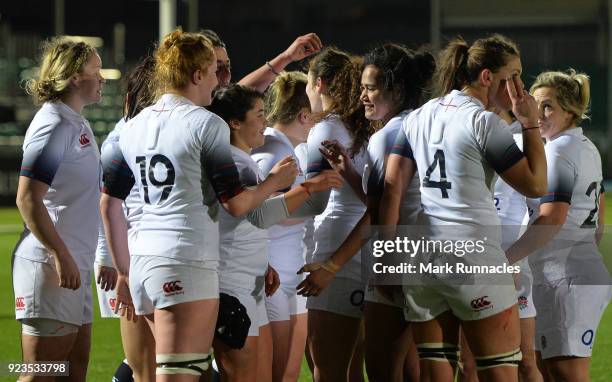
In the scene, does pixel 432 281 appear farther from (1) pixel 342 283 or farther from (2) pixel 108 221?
(2) pixel 108 221

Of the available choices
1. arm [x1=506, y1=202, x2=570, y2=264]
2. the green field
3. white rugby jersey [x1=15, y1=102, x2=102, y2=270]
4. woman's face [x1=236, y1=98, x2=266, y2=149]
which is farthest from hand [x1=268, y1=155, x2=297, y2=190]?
the green field

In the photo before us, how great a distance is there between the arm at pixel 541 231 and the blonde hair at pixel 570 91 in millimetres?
587

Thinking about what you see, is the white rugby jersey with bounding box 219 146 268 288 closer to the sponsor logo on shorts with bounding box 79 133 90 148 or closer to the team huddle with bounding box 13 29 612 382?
the team huddle with bounding box 13 29 612 382

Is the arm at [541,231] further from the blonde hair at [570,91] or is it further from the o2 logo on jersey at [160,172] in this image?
the o2 logo on jersey at [160,172]

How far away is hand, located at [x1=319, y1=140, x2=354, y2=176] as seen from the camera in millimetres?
4551

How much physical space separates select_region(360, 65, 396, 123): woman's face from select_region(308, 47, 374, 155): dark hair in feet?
0.93

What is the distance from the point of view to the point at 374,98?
4594mm

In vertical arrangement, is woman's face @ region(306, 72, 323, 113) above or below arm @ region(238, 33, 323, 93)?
below

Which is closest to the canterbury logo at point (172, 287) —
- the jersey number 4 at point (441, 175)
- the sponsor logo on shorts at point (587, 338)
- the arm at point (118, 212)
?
Answer: the arm at point (118, 212)

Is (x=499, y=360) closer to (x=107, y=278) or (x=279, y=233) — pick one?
(x=279, y=233)

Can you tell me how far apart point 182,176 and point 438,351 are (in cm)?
119

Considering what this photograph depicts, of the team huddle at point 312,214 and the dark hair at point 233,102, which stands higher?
the dark hair at point 233,102

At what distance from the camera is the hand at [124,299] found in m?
4.48

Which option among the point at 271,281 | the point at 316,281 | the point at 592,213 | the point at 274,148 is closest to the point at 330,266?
the point at 316,281
